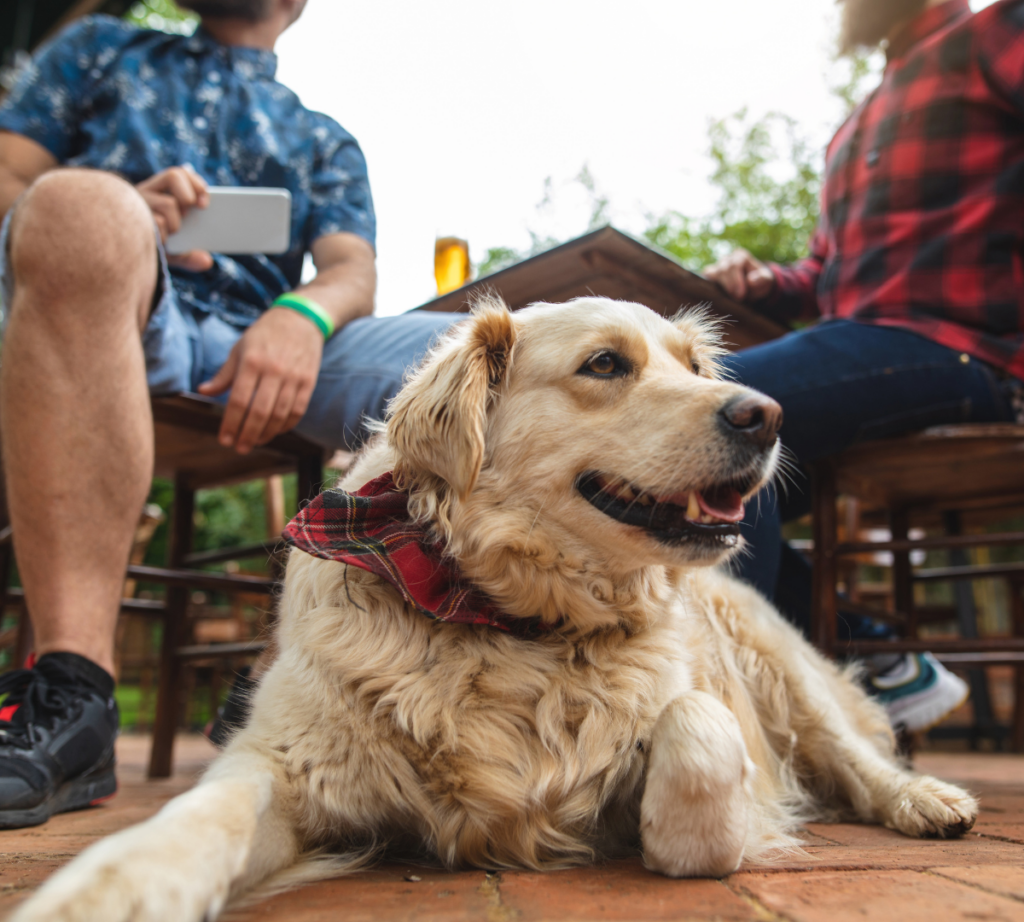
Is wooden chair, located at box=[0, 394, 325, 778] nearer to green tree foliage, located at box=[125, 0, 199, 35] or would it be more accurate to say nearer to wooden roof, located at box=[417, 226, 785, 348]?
wooden roof, located at box=[417, 226, 785, 348]

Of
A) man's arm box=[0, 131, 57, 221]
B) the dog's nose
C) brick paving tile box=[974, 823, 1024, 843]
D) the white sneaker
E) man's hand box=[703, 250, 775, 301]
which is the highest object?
man's arm box=[0, 131, 57, 221]

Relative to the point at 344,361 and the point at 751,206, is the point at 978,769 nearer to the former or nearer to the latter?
the point at 344,361

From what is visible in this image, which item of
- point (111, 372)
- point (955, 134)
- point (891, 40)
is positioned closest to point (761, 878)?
point (111, 372)

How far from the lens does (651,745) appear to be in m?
1.38

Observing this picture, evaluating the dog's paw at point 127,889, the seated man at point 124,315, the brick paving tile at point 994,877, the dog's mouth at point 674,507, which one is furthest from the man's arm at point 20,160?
the brick paving tile at point 994,877

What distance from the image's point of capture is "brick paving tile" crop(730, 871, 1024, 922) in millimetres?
1016

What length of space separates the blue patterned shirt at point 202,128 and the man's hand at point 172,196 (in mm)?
304

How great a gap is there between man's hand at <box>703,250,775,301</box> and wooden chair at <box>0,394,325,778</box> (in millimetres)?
1647

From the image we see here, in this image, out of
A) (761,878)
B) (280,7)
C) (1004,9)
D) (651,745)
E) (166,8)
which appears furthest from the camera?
(166,8)

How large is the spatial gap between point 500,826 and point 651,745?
291 millimetres

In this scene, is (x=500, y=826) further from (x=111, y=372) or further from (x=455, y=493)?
(x=111, y=372)

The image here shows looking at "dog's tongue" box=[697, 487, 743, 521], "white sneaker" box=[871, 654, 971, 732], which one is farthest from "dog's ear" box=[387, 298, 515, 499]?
"white sneaker" box=[871, 654, 971, 732]

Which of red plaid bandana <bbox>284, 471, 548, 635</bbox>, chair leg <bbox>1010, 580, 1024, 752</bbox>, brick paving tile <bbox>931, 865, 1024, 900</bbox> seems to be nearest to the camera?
brick paving tile <bbox>931, 865, 1024, 900</bbox>

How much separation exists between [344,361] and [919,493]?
234 cm
